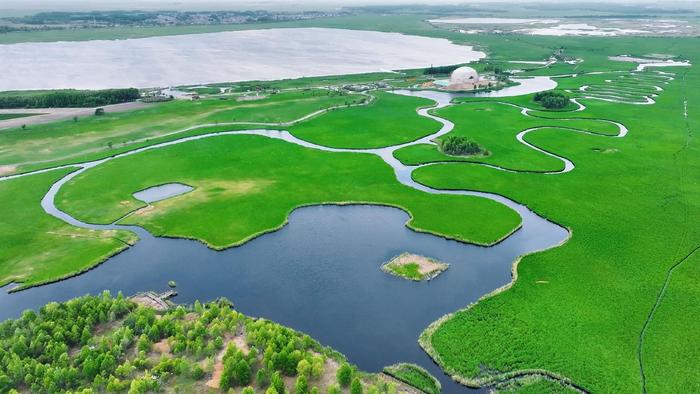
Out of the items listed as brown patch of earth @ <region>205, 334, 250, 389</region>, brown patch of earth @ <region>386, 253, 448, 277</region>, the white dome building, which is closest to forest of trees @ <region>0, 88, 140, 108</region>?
the white dome building

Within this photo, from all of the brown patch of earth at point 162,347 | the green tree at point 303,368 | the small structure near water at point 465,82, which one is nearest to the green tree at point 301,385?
the green tree at point 303,368

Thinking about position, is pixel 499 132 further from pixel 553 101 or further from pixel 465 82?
pixel 465 82

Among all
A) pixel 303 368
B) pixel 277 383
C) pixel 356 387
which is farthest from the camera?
pixel 303 368

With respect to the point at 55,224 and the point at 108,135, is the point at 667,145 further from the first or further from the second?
the point at 108,135

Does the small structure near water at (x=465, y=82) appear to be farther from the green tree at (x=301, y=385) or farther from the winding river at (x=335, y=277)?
the green tree at (x=301, y=385)

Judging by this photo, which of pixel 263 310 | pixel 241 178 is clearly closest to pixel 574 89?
pixel 241 178

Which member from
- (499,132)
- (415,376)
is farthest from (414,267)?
(499,132)
